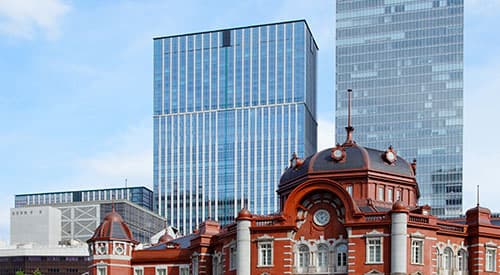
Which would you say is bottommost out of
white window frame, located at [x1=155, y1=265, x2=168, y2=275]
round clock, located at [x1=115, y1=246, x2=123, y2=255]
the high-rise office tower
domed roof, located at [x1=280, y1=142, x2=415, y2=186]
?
white window frame, located at [x1=155, y1=265, x2=168, y2=275]

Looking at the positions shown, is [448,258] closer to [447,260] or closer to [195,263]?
[447,260]

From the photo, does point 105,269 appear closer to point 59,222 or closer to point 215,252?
point 215,252

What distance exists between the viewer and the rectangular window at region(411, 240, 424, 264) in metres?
72.3

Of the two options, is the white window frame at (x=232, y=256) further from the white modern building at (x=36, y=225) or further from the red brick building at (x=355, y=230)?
the white modern building at (x=36, y=225)

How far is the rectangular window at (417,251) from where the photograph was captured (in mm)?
72312

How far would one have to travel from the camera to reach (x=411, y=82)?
18212 cm

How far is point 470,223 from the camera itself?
77.8 meters

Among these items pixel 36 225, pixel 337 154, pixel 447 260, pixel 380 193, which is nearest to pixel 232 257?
pixel 337 154

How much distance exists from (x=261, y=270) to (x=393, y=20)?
11812cm

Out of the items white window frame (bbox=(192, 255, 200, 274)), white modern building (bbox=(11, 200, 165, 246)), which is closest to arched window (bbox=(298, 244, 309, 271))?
white window frame (bbox=(192, 255, 200, 274))

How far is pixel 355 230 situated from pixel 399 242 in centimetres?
380

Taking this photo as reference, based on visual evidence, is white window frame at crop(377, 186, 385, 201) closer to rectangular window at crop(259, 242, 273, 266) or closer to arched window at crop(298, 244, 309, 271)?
arched window at crop(298, 244, 309, 271)

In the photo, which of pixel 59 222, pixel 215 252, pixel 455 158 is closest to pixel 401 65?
pixel 455 158

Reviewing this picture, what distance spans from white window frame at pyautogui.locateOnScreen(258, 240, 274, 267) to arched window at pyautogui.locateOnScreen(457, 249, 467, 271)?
15.3m
